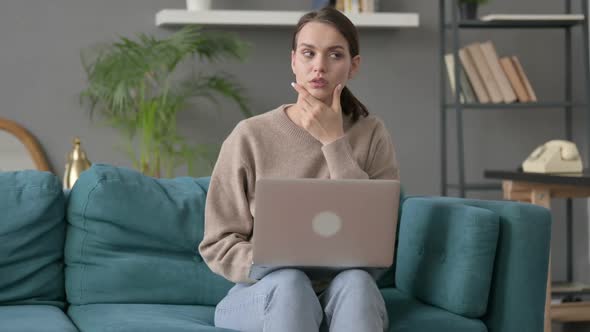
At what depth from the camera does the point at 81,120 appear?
421cm

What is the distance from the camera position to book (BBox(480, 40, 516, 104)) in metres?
4.38

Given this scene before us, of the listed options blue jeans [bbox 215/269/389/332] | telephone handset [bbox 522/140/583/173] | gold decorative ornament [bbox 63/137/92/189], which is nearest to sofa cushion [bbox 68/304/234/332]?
blue jeans [bbox 215/269/389/332]

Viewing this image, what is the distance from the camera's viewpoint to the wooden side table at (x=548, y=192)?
338 centimetres

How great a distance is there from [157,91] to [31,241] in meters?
1.87

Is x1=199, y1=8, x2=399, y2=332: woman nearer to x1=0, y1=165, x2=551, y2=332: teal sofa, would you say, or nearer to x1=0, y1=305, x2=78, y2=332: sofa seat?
x1=0, y1=165, x2=551, y2=332: teal sofa

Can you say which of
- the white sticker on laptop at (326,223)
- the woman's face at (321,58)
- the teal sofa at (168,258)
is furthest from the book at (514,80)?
the white sticker on laptop at (326,223)

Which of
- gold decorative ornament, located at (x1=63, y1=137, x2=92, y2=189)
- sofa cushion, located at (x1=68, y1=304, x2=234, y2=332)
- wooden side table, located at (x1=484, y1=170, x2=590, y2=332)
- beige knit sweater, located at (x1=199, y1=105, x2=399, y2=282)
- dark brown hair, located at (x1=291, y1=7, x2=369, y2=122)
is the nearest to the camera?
sofa cushion, located at (x1=68, y1=304, x2=234, y2=332)

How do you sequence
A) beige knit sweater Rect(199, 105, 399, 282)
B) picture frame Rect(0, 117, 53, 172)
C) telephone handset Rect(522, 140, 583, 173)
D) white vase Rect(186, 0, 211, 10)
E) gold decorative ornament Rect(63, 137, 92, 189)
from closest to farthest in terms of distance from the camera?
beige knit sweater Rect(199, 105, 399, 282) → gold decorative ornament Rect(63, 137, 92, 189) → telephone handset Rect(522, 140, 583, 173) → picture frame Rect(0, 117, 53, 172) → white vase Rect(186, 0, 211, 10)

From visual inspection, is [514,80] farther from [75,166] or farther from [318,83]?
[318,83]

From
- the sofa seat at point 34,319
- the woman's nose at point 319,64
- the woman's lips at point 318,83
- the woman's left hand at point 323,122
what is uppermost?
the woman's nose at point 319,64

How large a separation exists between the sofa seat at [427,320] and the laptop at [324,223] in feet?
0.64

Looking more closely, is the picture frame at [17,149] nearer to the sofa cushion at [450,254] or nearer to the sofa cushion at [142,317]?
the sofa cushion at [142,317]

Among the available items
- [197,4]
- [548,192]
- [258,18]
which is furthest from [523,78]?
[197,4]

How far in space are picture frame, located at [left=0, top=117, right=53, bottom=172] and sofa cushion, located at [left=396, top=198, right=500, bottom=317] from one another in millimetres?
2199
